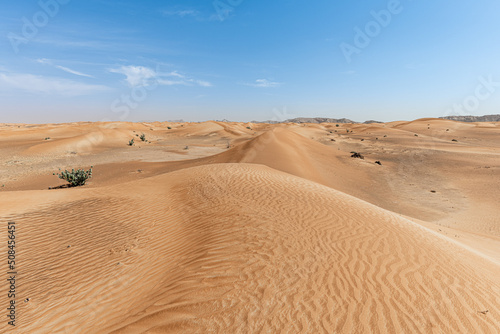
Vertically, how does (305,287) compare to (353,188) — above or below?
above

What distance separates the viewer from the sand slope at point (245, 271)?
3.43 metres

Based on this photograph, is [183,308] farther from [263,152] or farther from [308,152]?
[308,152]

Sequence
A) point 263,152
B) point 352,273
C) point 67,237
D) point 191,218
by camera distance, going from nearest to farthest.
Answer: point 352,273 < point 67,237 < point 191,218 < point 263,152

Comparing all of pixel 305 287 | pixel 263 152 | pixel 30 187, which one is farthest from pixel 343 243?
pixel 30 187

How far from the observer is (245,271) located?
168 inches

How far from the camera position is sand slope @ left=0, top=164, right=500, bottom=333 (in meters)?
3.43

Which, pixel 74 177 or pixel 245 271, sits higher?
pixel 245 271

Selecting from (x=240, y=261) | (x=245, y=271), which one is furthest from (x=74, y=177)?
(x=245, y=271)

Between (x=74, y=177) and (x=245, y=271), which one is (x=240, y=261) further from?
(x=74, y=177)

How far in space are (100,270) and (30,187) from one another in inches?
549

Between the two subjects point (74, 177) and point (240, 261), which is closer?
point (240, 261)

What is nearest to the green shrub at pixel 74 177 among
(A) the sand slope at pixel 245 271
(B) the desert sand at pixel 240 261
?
(B) the desert sand at pixel 240 261

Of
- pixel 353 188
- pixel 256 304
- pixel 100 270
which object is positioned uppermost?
pixel 256 304

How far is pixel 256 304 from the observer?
356 centimetres
